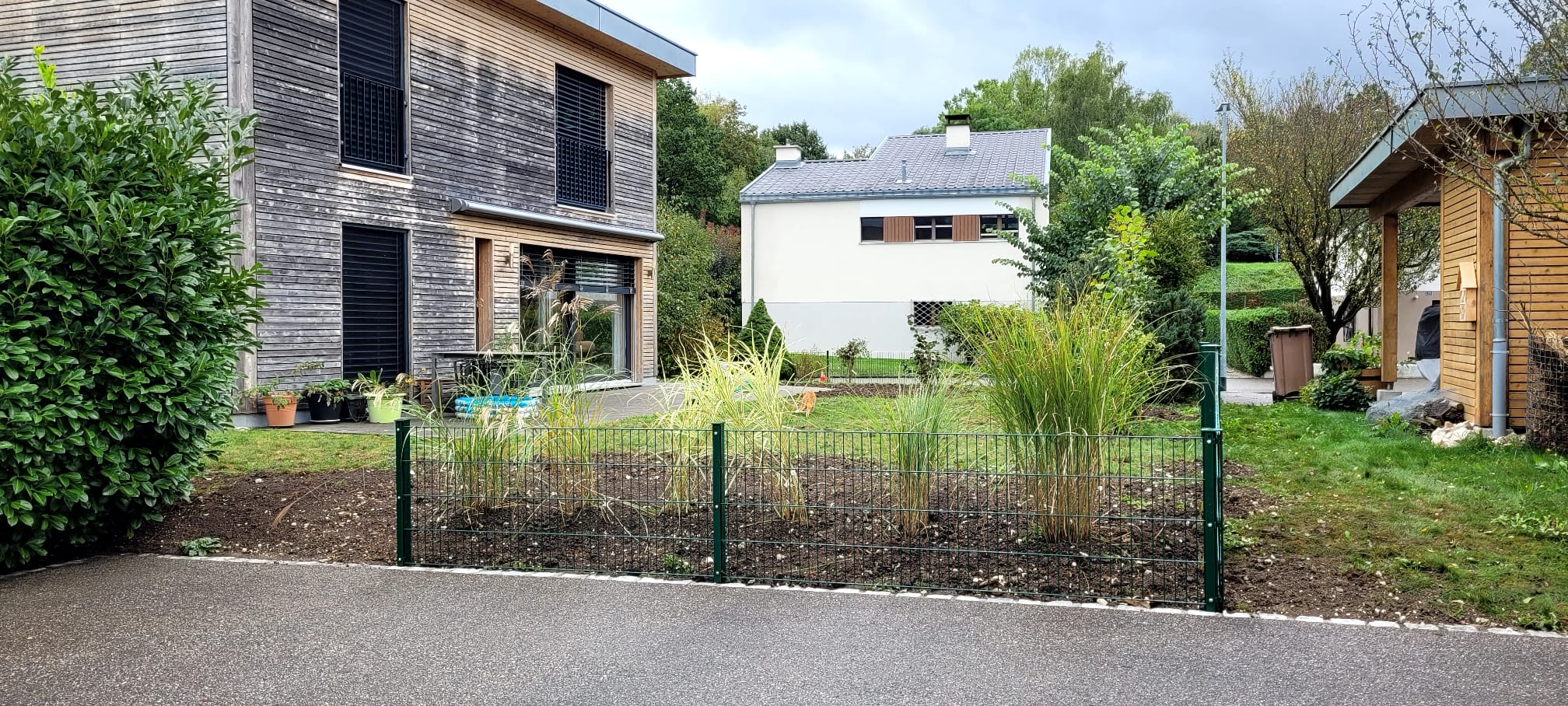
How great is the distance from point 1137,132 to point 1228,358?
8.83m

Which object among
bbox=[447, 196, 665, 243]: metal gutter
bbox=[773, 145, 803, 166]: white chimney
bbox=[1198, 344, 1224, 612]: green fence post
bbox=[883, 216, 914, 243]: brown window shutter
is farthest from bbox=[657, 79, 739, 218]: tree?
bbox=[1198, 344, 1224, 612]: green fence post

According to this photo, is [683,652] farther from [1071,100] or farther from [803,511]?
[1071,100]

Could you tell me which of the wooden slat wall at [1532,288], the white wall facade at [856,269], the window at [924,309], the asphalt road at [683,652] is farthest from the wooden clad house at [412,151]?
the window at [924,309]

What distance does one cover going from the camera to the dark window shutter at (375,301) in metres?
13.6

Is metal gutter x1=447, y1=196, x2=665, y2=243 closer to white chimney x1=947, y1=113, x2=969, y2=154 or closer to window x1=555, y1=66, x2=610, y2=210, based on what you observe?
window x1=555, y1=66, x2=610, y2=210

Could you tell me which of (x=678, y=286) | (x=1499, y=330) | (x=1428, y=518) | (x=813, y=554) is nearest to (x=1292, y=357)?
(x=1499, y=330)

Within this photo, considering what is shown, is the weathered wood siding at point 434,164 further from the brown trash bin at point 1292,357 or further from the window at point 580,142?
the brown trash bin at point 1292,357

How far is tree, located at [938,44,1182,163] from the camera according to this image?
47.4 meters

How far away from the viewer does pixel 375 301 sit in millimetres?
13977

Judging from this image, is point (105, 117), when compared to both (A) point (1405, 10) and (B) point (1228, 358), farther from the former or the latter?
(B) point (1228, 358)

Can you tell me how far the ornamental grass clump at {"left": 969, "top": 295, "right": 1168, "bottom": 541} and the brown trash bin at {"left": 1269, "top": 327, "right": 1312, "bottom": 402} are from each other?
11.1 m

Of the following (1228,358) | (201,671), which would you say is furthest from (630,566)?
(1228,358)

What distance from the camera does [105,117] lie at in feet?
20.6

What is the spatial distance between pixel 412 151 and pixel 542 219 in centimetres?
254
